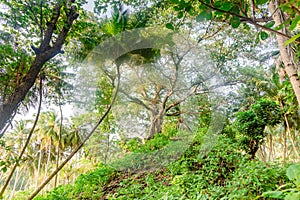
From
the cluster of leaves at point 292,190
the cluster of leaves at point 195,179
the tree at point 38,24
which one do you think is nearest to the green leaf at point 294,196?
the cluster of leaves at point 292,190

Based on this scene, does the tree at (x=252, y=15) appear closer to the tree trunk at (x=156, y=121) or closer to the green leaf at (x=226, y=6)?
the green leaf at (x=226, y=6)

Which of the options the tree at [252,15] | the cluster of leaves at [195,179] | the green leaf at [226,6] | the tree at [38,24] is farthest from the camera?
the tree at [38,24]

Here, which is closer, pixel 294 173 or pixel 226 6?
pixel 294 173

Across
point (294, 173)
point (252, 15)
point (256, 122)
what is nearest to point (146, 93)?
point (256, 122)

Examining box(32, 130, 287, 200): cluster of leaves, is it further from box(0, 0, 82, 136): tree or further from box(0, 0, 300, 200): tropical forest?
box(0, 0, 82, 136): tree

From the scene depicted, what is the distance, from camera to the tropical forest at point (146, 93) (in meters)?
2.83

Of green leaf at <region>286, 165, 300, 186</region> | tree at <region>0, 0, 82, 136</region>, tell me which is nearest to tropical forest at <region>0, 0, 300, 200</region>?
tree at <region>0, 0, 82, 136</region>

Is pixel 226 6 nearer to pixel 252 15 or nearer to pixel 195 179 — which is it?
pixel 252 15

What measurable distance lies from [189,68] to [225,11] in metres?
5.40

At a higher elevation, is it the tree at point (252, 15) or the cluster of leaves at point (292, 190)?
the tree at point (252, 15)

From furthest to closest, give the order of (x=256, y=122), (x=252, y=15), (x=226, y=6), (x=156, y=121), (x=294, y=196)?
(x=156, y=121) → (x=256, y=122) → (x=252, y=15) → (x=226, y=6) → (x=294, y=196)

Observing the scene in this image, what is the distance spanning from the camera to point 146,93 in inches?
254

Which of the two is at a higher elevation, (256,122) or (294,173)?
(256,122)

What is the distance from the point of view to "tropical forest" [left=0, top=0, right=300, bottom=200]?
283 cm
